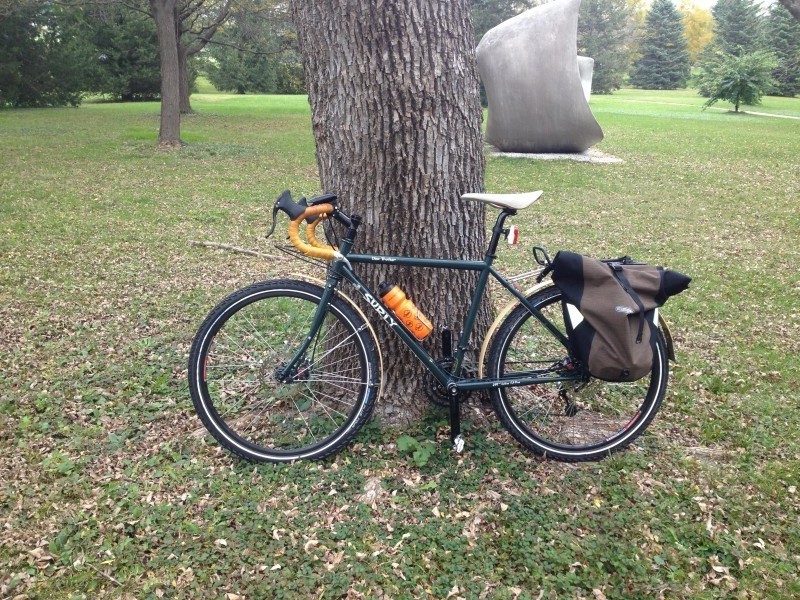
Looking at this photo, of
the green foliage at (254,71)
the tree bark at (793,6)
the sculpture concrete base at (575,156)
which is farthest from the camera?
the green foliage at (254,71)

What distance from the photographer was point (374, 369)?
3096 millimetres

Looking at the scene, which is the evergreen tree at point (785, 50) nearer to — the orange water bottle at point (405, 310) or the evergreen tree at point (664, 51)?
the evergreen tree at point (664, 51)

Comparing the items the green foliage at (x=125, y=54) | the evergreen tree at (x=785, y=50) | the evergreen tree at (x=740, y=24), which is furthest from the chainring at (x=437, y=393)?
the evergreen tree at (x=740, y=24)

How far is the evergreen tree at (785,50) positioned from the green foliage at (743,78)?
1595cm

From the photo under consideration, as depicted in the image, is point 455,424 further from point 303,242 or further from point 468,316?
point 303,242

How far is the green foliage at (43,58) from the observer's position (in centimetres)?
2498

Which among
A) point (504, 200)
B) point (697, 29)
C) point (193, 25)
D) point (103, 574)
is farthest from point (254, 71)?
point (697, 29)

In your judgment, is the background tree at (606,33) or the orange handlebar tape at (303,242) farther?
the background tree at (606,33)

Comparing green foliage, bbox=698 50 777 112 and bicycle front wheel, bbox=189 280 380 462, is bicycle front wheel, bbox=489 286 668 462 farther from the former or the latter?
green foliage, bbox=698 50 777 112

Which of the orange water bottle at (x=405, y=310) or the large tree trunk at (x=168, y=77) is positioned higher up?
the large tree trunk at (x=168, y=77)

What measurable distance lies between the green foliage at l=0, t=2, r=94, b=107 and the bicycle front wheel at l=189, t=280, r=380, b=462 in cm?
2657

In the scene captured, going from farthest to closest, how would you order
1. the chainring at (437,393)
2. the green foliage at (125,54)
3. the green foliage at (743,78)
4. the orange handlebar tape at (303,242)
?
the green foliage at (125,54), the green foliage at (743,78), the chainring at (437,393), the orange handlebar tape at (303,242)

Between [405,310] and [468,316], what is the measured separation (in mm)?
311

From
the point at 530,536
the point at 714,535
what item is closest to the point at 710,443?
the point at 714,535
